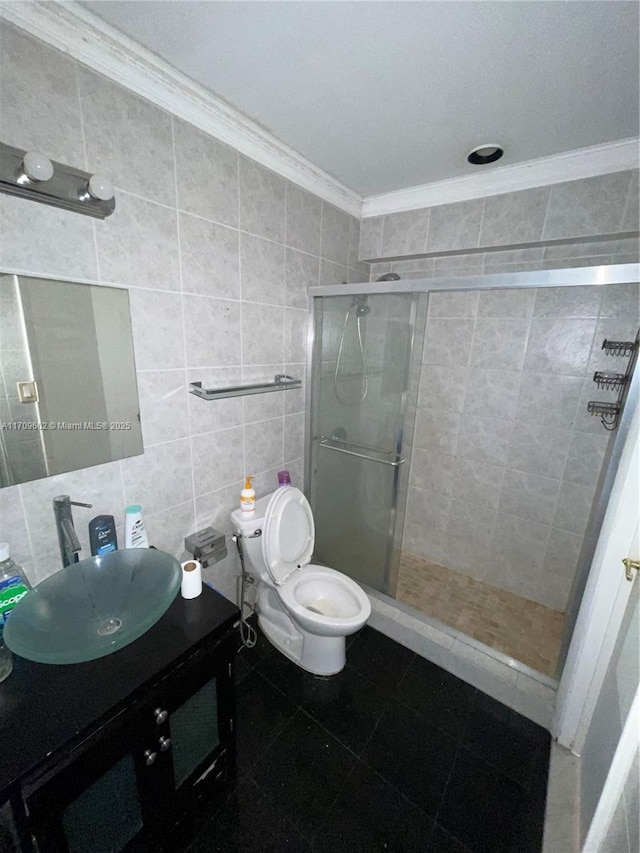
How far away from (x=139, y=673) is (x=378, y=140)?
79.8 inches

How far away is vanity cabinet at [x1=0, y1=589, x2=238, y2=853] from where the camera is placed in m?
0.70

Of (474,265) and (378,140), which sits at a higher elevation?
(378,140)

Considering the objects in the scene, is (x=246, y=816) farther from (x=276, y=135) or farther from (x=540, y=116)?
(x=540, y=116)

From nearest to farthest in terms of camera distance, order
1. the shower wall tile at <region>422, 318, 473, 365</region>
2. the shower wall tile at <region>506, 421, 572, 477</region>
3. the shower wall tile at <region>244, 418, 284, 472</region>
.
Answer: the shower wall tile at <region>244, 418, 284, 472</region>
the shower wall tile at <region>506, 421, 572, 477</region>
the shower wall tile at <region>422, 318, 473, 365</region>

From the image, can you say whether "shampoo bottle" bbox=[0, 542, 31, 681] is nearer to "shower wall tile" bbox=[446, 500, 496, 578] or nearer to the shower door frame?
the shower door frame

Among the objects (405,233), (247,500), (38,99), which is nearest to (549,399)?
(405,233)

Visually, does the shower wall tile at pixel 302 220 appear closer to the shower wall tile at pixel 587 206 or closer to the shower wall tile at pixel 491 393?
the shower wall tile at pixel 587 206

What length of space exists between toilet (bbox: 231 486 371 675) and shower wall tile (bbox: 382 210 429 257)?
5.04 ft

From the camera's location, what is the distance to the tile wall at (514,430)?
1.83 metres

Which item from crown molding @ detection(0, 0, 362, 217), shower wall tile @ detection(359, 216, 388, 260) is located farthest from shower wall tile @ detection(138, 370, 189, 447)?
shower wall tile @ detection(359, 216, 388, 260)

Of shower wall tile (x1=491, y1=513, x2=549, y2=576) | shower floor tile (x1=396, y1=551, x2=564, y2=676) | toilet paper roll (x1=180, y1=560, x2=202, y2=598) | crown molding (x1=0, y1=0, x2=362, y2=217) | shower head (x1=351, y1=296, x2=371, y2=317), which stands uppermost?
crown molding (x1=0, y1=0, x2=362, y2=217)

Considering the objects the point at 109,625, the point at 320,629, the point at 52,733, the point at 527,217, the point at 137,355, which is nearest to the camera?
the point at 52,733

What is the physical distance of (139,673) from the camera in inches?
32.6

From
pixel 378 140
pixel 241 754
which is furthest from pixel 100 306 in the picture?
pixel 241 754
